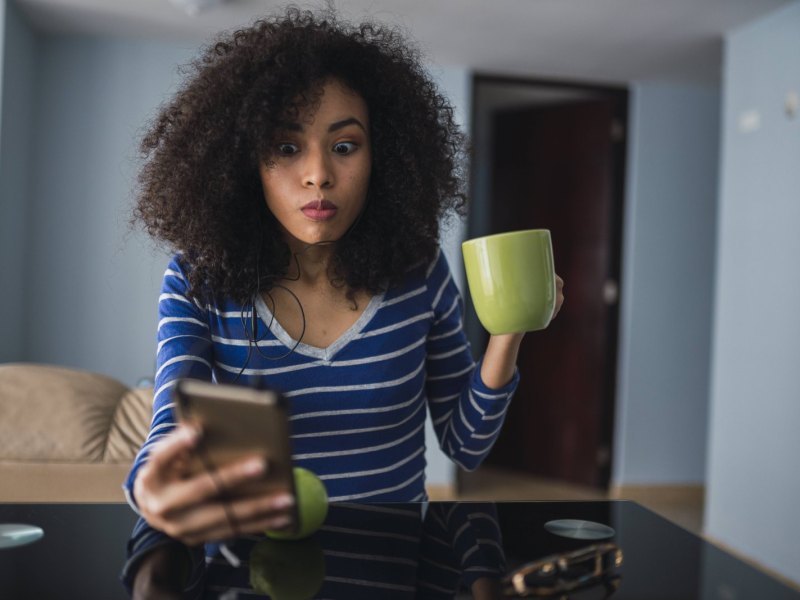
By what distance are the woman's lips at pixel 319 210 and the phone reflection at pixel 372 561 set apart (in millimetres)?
339

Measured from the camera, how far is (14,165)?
3791 millimetres

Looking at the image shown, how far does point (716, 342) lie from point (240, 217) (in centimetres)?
321

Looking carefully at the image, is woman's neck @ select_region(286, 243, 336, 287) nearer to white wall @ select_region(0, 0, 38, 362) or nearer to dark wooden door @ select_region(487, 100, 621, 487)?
white wall @ select_region(0, 0, 38, 362)

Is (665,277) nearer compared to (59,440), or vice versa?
(59,440)

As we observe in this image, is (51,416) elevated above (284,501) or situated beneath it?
situated beneath

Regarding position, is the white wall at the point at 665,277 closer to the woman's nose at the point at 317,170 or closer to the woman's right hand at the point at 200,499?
the woman's nose at the point at 317,170

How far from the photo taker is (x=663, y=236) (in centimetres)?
468

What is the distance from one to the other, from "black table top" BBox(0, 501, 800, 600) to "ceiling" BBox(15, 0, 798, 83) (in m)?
2.72

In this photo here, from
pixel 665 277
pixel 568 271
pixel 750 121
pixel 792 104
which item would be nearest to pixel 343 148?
pixel 792 104

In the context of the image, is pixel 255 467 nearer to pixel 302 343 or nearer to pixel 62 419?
pixel 302 343

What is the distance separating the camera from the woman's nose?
935mm

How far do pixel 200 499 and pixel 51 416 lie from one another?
1228 mm

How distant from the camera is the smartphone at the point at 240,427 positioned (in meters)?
0.52

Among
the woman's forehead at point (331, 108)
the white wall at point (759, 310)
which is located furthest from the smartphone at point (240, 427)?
the white wall at point (759, 310)
